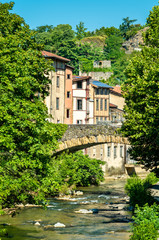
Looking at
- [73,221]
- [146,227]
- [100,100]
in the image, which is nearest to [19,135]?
[146,227]

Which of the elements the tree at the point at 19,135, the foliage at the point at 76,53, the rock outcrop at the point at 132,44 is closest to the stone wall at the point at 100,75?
the foliage at the point at 76,53

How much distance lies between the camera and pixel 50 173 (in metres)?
22.6

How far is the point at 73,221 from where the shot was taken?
32.6 meters

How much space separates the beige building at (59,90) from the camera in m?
65.9

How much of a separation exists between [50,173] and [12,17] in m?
9.62

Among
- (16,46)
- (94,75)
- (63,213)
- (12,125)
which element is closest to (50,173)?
(12,125)

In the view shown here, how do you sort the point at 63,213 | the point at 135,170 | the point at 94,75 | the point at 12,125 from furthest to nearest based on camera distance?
the point at 94,75, the point at 135,170, the point at 63,213, the point at 12,125

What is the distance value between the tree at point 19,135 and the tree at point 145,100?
6967 millimetres

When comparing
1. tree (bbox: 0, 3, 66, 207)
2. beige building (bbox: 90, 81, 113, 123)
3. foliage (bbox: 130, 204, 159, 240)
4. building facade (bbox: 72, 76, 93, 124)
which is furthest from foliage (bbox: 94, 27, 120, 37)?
foliage (bbox: 130, 204, 159, 240)

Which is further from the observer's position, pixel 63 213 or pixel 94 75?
pixel 94 75

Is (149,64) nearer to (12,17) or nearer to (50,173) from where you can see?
(12,17)

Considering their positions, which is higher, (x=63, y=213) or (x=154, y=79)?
(x=154, y=79)

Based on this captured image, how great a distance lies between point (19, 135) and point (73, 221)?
13080 mm

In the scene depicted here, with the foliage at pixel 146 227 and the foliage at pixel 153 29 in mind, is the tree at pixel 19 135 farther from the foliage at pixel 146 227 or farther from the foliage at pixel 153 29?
the foliage at pixel 153 29
